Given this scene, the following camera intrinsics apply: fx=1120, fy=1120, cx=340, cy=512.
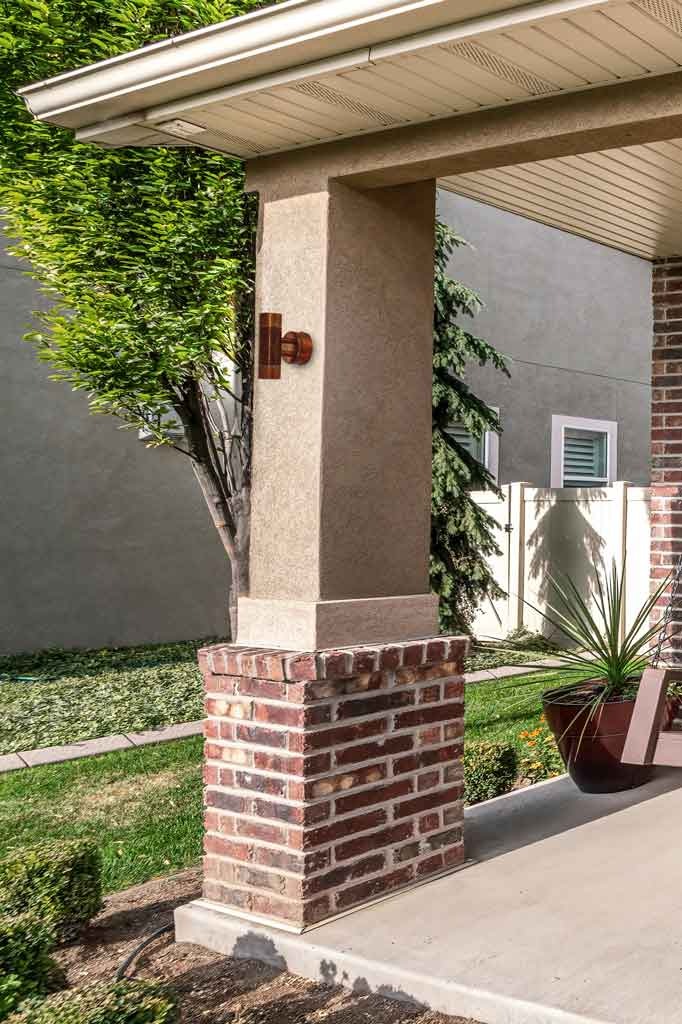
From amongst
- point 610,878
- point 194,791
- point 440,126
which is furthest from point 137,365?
point 610,878

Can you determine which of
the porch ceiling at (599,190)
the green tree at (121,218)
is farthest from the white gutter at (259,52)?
the green tree at (121,218)

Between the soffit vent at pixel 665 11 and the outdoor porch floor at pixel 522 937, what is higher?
the soffit vent at pixel 665 11

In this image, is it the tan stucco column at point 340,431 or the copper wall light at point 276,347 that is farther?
the tan stucco column at point 340,431

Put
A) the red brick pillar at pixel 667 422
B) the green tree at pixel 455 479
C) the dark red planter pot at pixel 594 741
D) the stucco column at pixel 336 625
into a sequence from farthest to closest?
the green tree at pixel 455 479 < the red brick pillar at pixel 667 422 < the dark red planter pot at pixel 594 741 < the stucco column at pixel 336 625

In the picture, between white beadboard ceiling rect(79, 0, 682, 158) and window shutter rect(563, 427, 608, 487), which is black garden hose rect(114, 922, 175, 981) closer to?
white beadboard ceiling rect(79, 0, 682, 158)

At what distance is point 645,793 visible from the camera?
17.6 feet

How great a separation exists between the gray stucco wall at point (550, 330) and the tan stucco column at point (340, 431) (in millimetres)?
9534

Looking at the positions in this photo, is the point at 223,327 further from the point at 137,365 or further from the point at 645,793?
the point at 645,793

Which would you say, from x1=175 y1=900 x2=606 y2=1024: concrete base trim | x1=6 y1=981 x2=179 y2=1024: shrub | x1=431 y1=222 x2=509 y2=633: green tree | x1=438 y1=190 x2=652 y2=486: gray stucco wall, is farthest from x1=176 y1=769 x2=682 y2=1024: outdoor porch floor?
x1=438 y1=190 x2=652 y2=486: gray stucco wall

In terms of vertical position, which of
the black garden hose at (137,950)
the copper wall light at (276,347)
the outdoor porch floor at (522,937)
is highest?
the copper wall light at (276,347)

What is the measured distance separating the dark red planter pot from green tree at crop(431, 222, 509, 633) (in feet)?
18.3

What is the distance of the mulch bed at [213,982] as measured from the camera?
3158 millimetres

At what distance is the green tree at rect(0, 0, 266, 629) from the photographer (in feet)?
23.8

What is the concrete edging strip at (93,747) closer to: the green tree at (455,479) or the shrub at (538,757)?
the shrub at (538,757)
